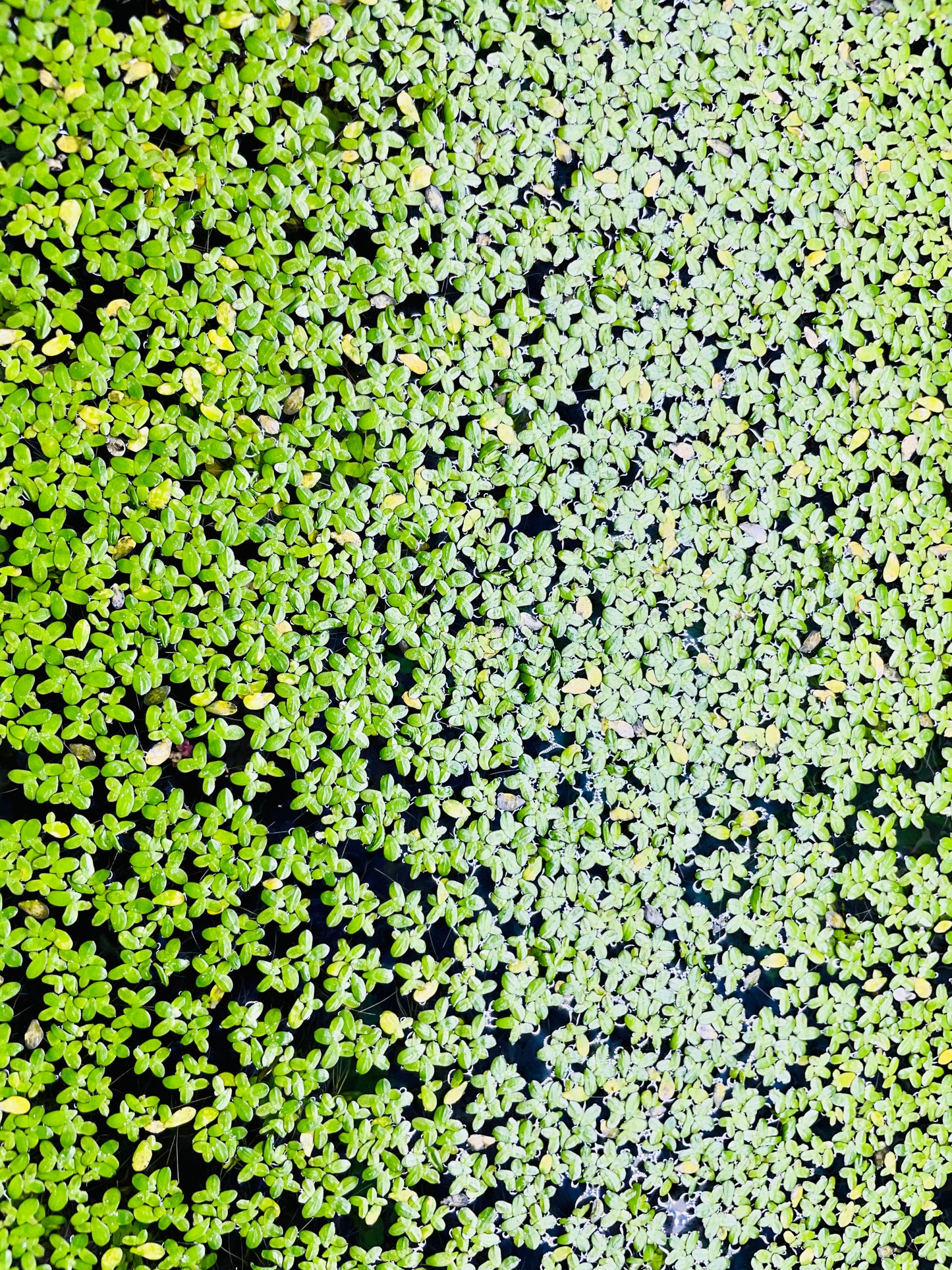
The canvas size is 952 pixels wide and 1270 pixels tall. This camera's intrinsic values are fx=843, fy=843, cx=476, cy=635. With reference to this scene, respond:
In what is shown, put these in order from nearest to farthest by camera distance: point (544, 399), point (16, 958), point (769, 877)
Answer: point (16, 958)
point (544, 399)
point (769, 877)

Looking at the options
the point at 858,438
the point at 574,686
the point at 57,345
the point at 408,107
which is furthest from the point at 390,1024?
the point at 408,107

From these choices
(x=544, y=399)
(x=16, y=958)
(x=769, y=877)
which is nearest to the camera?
(x=16, y=958)

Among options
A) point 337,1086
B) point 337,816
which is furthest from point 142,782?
point 337,1086

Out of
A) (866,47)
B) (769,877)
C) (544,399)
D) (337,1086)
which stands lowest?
(337,1086)

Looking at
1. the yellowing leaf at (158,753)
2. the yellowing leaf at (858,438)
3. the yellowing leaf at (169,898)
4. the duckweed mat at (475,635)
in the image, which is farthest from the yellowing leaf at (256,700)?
the yellowing leaf at (858,438)

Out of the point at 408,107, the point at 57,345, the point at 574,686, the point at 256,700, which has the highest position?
the point at 408,107

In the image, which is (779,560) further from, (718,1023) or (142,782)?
(142,782)

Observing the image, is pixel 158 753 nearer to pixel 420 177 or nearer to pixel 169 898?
pixel 169 898
